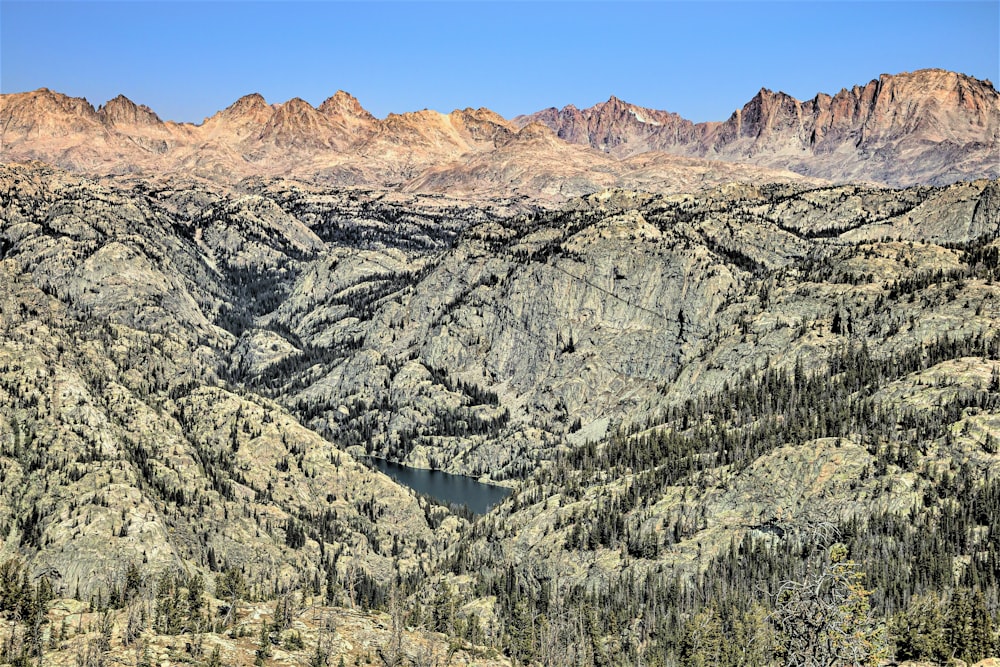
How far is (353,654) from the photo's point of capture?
92.9 metres

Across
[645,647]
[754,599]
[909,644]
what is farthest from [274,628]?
[754,599]

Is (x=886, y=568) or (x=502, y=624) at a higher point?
(x=886, y=568)

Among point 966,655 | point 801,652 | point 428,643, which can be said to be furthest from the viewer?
point 966,655

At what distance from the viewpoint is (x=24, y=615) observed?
85.5 meters

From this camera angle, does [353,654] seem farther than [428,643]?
No

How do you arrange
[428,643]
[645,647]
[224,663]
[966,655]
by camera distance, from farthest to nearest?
[645,647]
[966,655]
[428,643]
[224,663]

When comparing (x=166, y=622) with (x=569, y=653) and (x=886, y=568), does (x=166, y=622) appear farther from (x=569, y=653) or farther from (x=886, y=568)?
(x=886, y=568)

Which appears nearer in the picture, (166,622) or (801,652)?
(801,652)

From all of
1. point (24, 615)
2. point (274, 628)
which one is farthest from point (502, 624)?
point (24, 615)

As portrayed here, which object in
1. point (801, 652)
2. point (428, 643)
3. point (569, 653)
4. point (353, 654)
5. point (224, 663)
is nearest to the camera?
point (801, 652)

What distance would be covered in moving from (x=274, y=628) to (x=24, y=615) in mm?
21966

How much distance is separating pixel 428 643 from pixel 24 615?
126 feet

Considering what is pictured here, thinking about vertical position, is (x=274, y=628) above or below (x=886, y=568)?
below

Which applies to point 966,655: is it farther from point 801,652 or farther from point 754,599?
point 801,652
